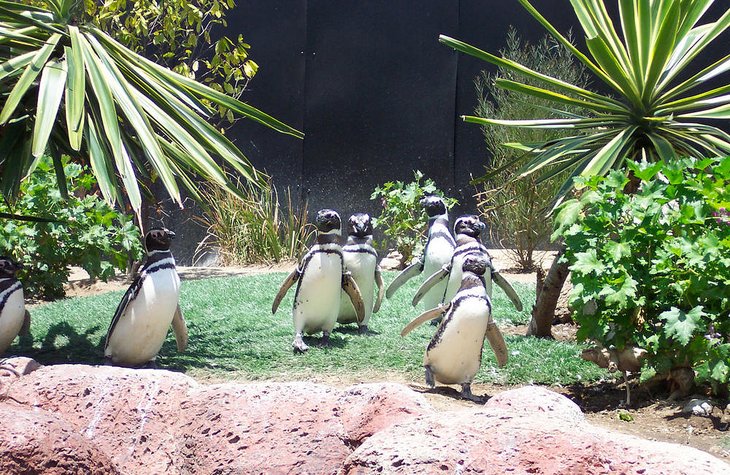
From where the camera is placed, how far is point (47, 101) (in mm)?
4332

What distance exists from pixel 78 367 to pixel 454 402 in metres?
1.86

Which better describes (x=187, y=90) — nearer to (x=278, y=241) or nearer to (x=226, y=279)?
(x=226, y=279)

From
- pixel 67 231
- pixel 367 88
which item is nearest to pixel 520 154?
pixel 367 88

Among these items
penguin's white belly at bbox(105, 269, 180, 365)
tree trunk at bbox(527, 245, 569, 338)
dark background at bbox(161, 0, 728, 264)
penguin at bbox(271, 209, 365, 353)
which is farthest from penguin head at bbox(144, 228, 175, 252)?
dark background at bbox(161, 0, 728, 264)

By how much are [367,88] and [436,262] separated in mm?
6287

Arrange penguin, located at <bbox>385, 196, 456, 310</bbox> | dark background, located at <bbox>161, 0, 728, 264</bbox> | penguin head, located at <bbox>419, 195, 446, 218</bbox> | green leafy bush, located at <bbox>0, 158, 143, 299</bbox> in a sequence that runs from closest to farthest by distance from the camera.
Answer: penguin, located at <bbox>385, 196, 456, 310</bbox> < penguin head, located at <bbox>419, 195, 446, 218</bbox> < green leafy bush, located at <bbox>0, 158, 143, 299</bbox> < dark background, located at <bbox>161, 0, 728, 264</bbox>

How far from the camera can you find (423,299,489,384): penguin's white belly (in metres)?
4.72

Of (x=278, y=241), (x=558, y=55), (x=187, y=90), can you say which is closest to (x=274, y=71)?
→ (x=278, y=241)

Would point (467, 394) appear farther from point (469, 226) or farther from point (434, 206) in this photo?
point (434, 206)

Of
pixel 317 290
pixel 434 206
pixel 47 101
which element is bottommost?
pixel 317 290

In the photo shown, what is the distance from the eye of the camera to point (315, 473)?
9.78ft

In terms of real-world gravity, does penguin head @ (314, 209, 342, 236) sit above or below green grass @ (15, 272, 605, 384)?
above

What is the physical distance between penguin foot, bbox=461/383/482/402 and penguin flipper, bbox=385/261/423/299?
1.60m

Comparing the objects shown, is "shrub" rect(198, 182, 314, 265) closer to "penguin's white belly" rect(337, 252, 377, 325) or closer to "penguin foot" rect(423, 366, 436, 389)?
"penguin's white belly" rect(337, 252, 377, 325)
